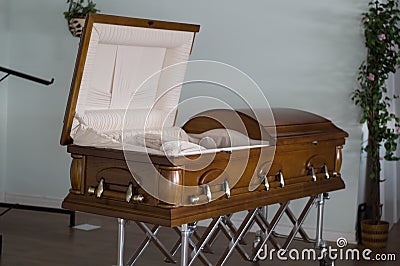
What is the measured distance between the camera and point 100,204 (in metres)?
3.39

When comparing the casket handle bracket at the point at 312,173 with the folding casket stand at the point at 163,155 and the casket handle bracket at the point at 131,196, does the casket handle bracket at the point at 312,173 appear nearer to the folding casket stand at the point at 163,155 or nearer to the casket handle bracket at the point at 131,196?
the folding casket stand at the point at 163,155

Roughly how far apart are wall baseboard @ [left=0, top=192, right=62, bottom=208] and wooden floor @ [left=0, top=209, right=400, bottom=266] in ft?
0.98

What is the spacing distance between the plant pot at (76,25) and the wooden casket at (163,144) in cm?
144

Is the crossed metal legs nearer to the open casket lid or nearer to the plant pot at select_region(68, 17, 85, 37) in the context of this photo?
the open casket lid

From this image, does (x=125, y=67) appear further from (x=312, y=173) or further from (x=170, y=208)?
(x=170, y=208)

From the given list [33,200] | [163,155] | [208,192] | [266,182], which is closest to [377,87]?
[266,182]

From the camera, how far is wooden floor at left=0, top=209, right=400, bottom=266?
15.2ft

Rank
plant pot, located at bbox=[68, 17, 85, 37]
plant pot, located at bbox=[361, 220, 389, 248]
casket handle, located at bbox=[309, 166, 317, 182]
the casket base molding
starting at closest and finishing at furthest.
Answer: the casket base molding
casket handle, located at bbox=[309, 166, 317, 182]
plant pot, located at bbox=[361, 220, 389, 248]
plant pot, located at bbox=[68, 17, 85, 37]

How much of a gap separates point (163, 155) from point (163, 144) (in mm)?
150

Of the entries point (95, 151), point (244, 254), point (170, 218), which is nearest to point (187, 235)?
point (170, 218)

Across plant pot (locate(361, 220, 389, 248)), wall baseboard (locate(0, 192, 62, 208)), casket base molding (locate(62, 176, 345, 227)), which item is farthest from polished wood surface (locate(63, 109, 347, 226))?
wall baseboard (locate(0, 192, 62, 208))

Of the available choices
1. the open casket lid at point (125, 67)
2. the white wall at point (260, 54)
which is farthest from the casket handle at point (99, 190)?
the white wall at point (260, 54)

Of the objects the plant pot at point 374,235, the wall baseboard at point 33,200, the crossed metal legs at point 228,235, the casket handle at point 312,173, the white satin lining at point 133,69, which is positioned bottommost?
the wall baseboard at point 33,200

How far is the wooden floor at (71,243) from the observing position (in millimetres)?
4633
